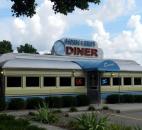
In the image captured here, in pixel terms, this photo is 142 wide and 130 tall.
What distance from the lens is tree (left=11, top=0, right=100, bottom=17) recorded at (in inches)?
570

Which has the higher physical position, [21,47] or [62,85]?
[21,47]

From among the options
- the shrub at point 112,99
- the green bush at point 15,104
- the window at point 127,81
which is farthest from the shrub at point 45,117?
the window at point 127,81

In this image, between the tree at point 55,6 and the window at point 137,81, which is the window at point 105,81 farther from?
the tree at point 55,6

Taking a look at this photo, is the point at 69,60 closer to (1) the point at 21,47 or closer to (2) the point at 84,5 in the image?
(2) the point at 84,5

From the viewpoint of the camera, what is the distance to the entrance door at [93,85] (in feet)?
112

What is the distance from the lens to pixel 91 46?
38125 mm

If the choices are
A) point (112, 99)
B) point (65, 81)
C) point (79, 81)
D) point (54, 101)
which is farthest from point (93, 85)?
point (54, 101)

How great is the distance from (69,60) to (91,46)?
3.95 metres

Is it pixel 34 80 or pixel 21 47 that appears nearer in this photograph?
pixel 34 80

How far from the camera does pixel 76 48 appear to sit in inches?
1443

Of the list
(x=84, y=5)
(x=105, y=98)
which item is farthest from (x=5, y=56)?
(x=84, y=5)

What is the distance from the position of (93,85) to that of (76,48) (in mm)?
3906

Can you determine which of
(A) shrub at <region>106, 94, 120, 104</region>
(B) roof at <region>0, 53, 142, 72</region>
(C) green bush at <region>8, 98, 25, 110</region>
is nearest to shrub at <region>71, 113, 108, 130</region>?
(C) green bush at <region>8, 98, 25, 110</region>

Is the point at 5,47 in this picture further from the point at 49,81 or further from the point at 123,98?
the point at 49,81
